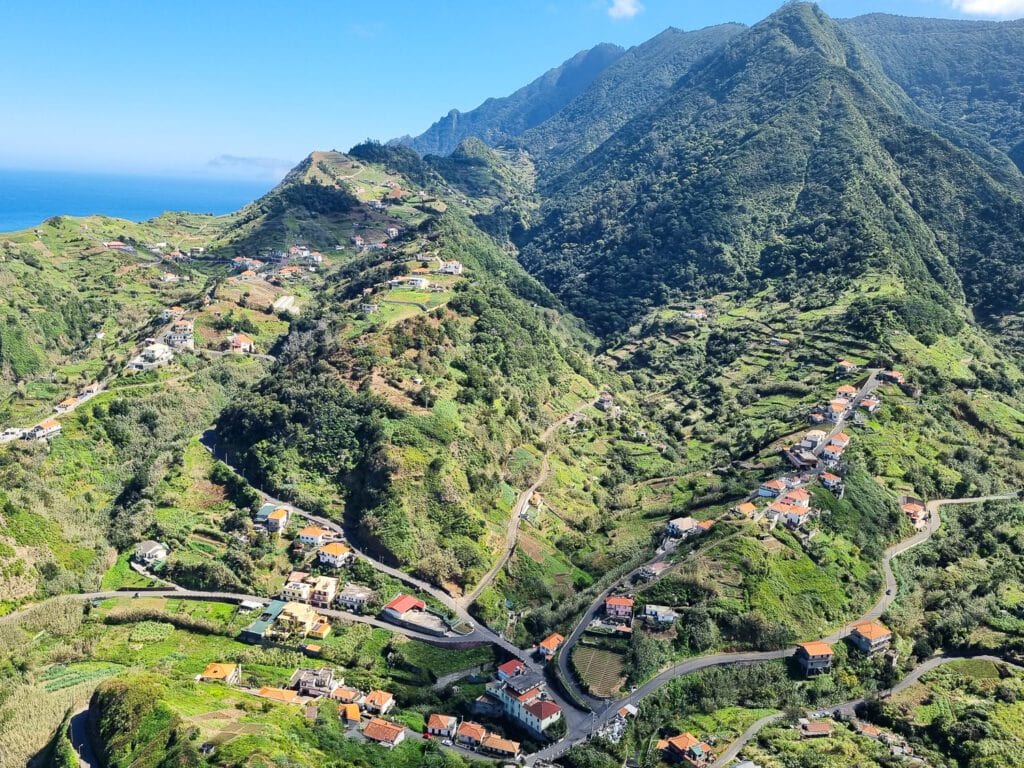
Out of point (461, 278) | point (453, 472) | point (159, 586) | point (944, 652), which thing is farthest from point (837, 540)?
point (461, 278)

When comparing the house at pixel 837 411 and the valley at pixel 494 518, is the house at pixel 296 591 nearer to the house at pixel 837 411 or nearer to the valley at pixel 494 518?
the valley at pixel 494 518

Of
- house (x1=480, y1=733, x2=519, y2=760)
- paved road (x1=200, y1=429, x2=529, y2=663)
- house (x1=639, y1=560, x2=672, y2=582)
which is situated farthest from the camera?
house (x1=639, y1=560, x2=672, y2=582)

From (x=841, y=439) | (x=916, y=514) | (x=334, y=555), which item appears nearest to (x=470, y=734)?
(x=334, y=555)

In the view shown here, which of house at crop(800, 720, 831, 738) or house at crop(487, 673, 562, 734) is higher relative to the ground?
house at crop(487, 673, 562, 734)

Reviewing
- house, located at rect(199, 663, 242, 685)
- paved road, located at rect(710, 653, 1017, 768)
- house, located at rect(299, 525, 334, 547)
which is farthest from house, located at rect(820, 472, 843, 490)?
house, located at rect(199, 663, 242, 685)

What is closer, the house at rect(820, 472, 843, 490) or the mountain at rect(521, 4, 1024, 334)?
the house at rect(820, 472, 843, 490)

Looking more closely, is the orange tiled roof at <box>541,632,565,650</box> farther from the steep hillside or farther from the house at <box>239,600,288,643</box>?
the house at <box>239,600,288,643</box>

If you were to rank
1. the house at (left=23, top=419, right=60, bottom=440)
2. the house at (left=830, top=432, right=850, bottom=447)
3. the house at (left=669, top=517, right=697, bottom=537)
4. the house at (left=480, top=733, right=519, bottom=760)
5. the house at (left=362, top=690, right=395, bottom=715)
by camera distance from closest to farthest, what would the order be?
the house at (left=480, top=733, right=519, bottom=760), the house at (left=362, top=690, right=395, bottom=715), the house at (left=669, top=517, right=697, bottom=537), the house at (left=830, top=432, right=850, bottom=447), the house at (left=23, top=419, right=60, bottom=440)
